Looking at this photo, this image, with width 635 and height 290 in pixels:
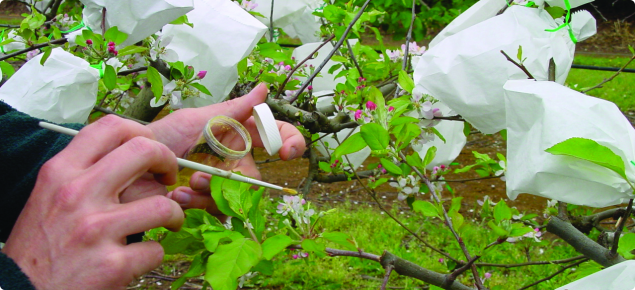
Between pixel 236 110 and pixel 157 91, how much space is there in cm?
20

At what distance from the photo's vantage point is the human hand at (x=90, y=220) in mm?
710

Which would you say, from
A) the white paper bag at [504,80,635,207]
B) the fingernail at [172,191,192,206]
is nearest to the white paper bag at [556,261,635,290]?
the white paper bag at [504,80,635,207]

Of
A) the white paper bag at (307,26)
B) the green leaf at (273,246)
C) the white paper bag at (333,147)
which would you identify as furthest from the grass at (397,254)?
the green leaf at (273,246)

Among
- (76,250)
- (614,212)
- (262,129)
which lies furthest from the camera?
(614,212)

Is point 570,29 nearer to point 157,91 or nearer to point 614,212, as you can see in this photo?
point 614,212

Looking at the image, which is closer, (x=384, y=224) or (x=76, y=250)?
(x=76, y=250)

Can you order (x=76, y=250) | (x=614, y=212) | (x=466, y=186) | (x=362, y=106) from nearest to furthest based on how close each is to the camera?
1. (x=76, y=250)
2. (x=614, y=212)
3. (x=362, y=106)
4. (x=466, y=186)

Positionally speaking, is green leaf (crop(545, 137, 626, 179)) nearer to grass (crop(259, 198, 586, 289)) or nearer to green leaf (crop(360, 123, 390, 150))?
green leaf (crop(360, 123, 390, 150))

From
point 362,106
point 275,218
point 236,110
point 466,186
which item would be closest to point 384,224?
point 275,218

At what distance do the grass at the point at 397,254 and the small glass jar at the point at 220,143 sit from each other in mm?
1417

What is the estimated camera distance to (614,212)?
4.63 feet

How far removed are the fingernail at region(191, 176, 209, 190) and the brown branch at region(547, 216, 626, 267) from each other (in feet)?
2.58

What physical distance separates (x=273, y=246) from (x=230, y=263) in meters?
0.09

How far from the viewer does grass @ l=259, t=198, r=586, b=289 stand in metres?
2.79
